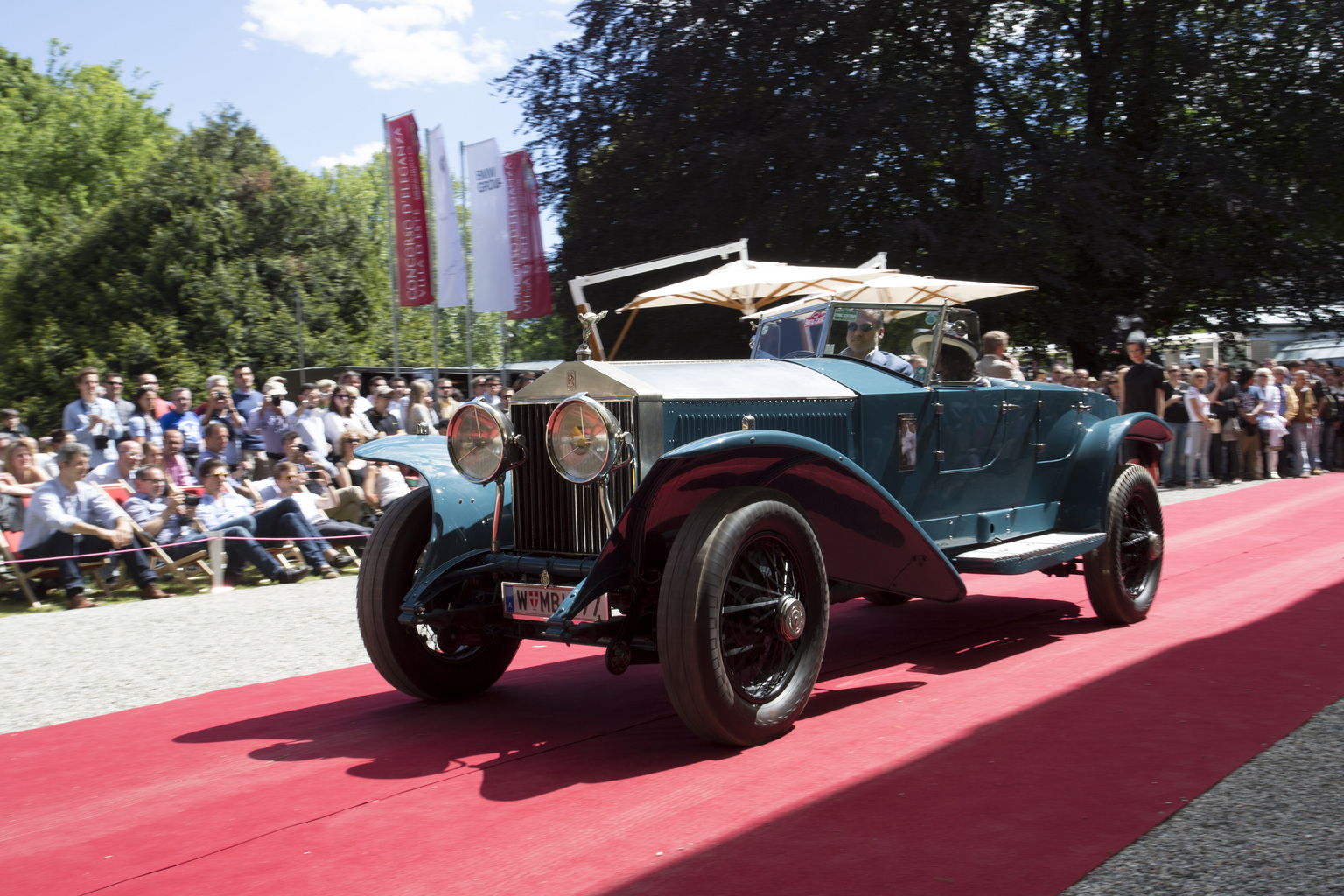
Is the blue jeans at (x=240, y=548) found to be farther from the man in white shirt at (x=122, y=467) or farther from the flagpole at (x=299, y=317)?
the flagpole at (x=299, y=317)

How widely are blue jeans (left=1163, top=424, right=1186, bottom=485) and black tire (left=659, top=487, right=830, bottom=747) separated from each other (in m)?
13.3

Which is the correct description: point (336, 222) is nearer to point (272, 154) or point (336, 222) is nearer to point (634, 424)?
point (272, 154)

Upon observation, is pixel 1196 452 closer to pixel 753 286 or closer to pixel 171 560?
pixel 753 286

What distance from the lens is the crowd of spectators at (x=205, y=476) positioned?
28.9 ft

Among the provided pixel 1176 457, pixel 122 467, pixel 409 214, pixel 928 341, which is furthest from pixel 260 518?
pixel 1176 457

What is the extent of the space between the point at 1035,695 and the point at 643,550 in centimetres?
195

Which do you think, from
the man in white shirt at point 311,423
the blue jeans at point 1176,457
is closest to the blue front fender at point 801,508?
the man in white shirt at point 311,423

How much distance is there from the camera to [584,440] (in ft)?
14.5

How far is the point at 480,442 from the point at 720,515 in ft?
4.04

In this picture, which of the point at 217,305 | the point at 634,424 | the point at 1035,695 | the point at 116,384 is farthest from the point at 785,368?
the point at 217,305

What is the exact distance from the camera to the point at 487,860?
331 centimetres

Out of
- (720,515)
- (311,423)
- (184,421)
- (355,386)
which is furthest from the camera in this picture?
(355,386)

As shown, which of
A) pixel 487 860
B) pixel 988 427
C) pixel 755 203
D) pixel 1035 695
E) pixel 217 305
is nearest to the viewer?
pixel 487 860

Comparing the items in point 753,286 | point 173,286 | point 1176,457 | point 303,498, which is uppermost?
point 173,286
